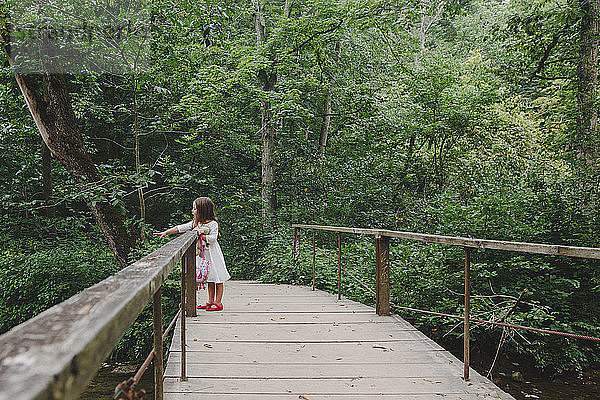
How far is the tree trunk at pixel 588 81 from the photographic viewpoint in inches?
336

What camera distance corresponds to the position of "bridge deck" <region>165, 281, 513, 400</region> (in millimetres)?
2992

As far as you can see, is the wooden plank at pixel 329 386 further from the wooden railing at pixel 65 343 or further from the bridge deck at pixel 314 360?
the wooden railing at pixel 65 343

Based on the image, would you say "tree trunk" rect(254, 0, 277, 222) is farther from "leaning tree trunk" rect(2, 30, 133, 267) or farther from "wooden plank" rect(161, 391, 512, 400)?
"wooden plank" rect(161, 391, 512, 400)

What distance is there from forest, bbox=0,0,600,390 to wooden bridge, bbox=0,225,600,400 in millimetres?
1244

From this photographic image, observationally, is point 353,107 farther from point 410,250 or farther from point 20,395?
point 20,395

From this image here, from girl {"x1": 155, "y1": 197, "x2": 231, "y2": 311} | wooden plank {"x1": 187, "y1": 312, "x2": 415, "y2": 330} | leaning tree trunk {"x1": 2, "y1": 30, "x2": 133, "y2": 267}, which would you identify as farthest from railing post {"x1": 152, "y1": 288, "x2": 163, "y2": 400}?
leaning tree trunk {"x1": 2, "y1": 30, "x2": 133, "y2": 267}

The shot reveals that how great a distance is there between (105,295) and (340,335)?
3742mm

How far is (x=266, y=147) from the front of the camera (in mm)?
13430

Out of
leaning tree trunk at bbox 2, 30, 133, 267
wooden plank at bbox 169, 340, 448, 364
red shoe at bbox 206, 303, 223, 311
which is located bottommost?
red shoe at bbox 206, 303, 223, 311

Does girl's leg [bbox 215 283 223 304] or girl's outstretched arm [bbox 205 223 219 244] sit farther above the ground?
girl's outstretched arm [bbox 205 223 219 244]

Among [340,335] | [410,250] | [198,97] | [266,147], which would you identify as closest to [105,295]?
[340,335]

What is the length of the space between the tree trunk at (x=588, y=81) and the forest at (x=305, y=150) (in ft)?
0.12

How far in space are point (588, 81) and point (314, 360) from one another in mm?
8220

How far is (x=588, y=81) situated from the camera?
884 cm
